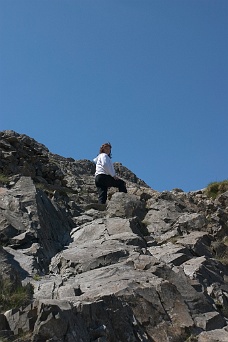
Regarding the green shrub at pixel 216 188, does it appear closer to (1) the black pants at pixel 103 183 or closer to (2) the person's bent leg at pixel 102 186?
(1) the black pants at pixel 103 183

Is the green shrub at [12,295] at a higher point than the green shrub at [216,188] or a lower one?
lower

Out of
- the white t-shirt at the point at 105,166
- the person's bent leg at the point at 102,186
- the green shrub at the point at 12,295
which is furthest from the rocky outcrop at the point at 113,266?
the white t-shirt at the point at 105,166

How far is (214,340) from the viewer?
10469 mm

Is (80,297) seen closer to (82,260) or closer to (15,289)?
(15,289)

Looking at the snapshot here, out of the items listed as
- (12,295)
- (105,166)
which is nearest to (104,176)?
(105,166)

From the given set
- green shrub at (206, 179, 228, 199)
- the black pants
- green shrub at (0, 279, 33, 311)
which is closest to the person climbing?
the black pants

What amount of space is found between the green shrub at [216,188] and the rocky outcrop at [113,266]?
3249 millimetres

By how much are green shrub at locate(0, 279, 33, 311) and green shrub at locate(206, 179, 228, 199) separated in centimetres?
1620

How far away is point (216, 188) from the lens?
26094 mm

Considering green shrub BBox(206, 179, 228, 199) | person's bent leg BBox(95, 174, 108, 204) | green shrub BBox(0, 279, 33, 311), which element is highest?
green shrub BBox(206, 179, 228, 199)

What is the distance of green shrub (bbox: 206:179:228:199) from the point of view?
25.8 m

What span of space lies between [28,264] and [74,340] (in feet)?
15.6

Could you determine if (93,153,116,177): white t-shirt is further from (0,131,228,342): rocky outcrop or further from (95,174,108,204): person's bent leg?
(0,131,228,342): rocky outcrop

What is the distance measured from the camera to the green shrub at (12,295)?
9938 mm
